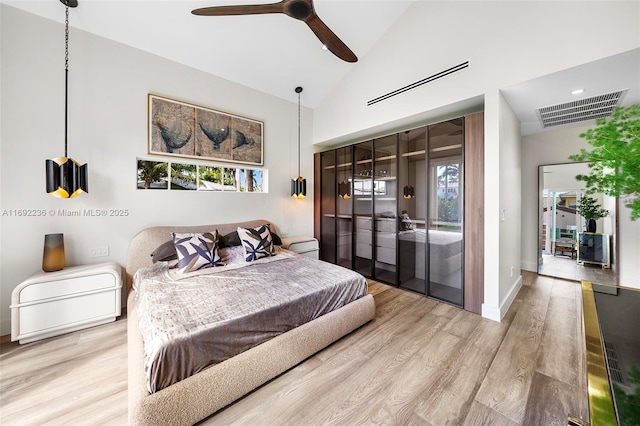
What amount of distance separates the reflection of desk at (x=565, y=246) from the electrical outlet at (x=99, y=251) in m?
7.13

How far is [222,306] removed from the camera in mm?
1764

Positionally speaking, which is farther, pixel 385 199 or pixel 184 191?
pixel 385 199

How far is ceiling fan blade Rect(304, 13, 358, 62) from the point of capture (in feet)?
6.48

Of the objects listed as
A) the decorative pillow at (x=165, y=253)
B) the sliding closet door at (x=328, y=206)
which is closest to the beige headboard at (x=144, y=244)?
the decorative pillow at (x=165, y=253)

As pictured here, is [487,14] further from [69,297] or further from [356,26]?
[69,297]

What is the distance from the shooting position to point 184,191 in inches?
132

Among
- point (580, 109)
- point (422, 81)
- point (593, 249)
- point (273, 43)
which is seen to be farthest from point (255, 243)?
point (593, 249)

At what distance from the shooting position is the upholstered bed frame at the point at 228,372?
A: 4.16 ft

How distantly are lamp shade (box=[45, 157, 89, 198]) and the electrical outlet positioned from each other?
2.34 ft

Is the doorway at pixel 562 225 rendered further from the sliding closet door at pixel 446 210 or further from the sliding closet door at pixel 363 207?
the sliding closet door at pixel 363 207

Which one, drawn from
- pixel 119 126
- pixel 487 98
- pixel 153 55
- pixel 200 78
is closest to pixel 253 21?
pixel 200 78

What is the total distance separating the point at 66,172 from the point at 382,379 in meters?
3.54

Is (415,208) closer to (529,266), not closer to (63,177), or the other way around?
(529,266)

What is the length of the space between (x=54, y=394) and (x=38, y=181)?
213 cm
